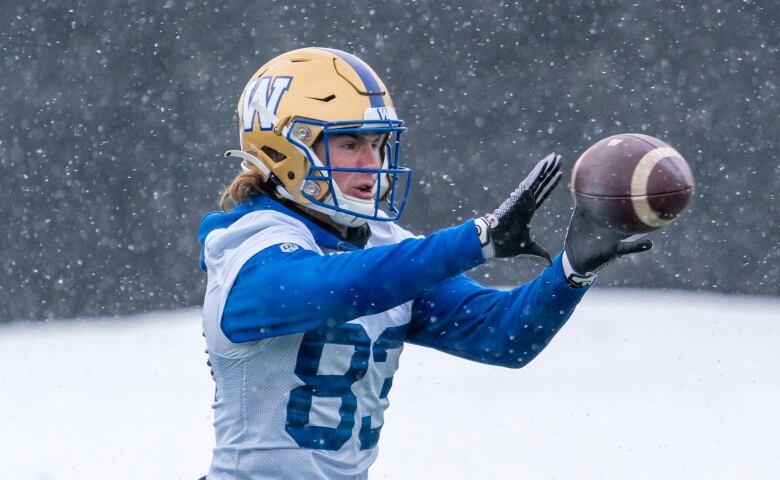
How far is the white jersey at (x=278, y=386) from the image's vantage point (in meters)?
2.31

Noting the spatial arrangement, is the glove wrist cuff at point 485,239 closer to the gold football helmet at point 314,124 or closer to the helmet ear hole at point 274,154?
the gold football helmet at point 314,124

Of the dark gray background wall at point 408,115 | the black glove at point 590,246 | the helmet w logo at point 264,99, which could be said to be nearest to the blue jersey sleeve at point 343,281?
the black glove at point 590,246

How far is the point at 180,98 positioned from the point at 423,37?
1.33 meters

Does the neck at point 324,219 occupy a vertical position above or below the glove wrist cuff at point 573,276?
above

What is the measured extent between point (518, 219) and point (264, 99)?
2.61 feet

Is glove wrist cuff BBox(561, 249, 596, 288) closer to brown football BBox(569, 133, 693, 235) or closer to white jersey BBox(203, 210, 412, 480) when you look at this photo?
brown football BBox(569, 133, 693, 235)

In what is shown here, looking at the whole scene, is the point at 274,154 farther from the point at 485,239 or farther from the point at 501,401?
the point at 501,401

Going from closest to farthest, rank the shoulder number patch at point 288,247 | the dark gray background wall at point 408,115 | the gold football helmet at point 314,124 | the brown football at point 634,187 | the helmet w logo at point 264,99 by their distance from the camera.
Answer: the shoulder number patch at point 288,247 < the brown football at point 634,187 < the gold football helmet at point 314,124 < the helmet w logo at point 264,99 < the dark gray background wall at point 408,115

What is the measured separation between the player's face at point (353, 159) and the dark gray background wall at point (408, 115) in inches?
121

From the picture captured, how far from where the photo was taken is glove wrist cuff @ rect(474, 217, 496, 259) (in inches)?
83.7

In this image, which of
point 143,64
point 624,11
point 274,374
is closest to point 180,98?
point 143,64

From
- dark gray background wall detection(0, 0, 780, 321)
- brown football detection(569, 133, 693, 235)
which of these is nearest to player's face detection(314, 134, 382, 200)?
brown football detection(569, 133, 693, 235)

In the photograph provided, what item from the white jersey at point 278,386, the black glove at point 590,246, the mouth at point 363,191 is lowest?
the white jersey at point 278,386

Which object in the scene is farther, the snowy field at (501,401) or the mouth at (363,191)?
the snowy field at (501,401)
